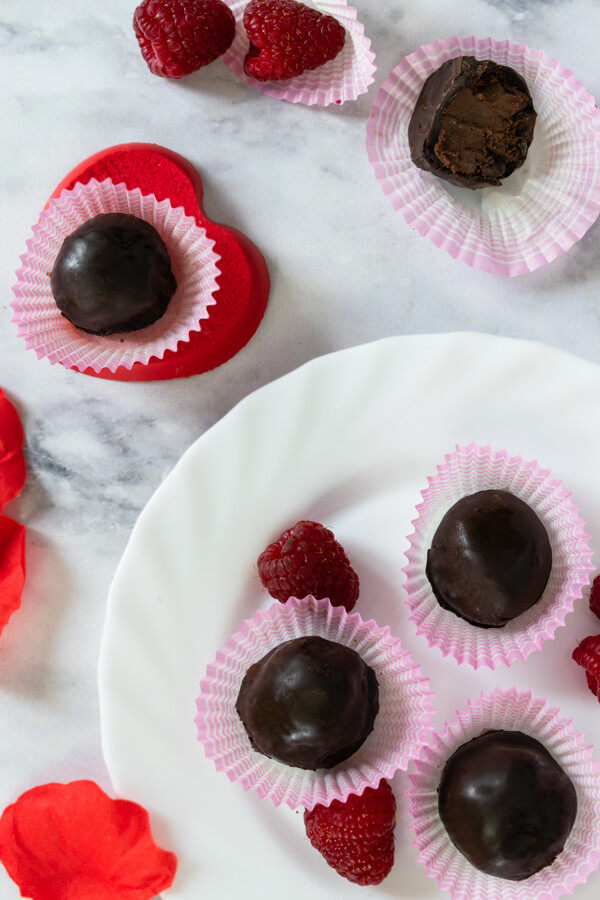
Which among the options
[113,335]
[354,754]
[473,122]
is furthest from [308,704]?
[473,122]

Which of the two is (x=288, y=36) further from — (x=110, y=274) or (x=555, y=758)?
(x=555, y=758)

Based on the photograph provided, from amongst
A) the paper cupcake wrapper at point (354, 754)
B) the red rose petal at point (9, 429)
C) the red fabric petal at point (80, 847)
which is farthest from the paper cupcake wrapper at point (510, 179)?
the red fabric petal at point (80, 847)

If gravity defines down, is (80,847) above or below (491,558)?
below

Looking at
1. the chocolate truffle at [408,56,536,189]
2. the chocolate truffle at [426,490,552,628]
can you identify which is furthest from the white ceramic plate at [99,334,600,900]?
the chocolate truffle at [408,56,536,189]

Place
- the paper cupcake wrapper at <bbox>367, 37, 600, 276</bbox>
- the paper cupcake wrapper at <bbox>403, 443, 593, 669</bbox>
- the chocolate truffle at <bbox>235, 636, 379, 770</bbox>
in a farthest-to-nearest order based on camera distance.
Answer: the paper cupcake wrapper at <bbox>367, 37, 600, 276</bbox> → the paper cupcake wrapper at <bbox>403, 443, 593, 669</bbox> → the chocolate truffle at <bbox>235, 636, 379, 770</bbox>

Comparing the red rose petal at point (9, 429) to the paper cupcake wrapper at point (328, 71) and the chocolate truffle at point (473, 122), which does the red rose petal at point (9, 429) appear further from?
the chocolate truffle at point (473, 122)

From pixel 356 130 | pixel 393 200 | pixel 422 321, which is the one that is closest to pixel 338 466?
pixel 422 321

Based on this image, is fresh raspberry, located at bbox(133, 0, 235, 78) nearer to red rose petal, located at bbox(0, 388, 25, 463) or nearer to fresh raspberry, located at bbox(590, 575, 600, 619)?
red rose petal, located at bbox(0, 388, 25, 463)
